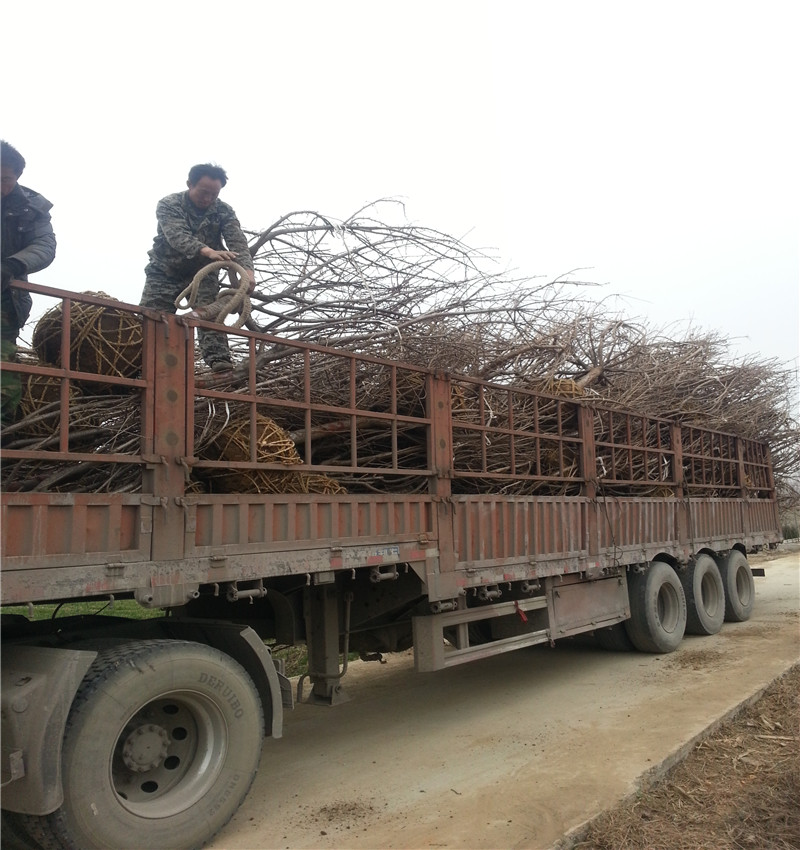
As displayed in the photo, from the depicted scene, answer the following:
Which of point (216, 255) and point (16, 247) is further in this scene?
point (216, 255)

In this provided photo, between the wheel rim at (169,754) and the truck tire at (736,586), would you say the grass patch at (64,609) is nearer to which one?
the wheel rim at (169,754)

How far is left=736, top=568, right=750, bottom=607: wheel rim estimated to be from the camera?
993 cm

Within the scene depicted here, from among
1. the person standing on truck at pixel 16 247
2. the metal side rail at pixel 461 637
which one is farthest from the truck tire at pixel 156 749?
the metal side rail at pixel 461 637

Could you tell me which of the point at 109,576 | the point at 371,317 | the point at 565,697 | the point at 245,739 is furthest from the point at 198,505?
the point at 565,697

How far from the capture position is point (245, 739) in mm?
3703

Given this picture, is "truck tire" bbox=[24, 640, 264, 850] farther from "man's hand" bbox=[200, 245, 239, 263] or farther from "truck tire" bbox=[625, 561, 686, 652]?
"truck tire" bbox=[625, 561, 686, 652]

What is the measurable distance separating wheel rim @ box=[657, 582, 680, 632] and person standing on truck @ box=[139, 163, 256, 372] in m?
5.77

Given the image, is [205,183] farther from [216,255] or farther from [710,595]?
[710,595]

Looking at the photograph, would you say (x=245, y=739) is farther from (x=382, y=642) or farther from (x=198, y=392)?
(x=382, y=642)

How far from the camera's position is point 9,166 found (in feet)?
11.8

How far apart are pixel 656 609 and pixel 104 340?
20.5 ft

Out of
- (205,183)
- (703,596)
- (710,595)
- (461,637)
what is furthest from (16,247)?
(710,595)

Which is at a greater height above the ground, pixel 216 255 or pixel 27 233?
pixel 216 255

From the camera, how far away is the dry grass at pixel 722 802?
11.6 feet
